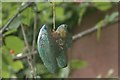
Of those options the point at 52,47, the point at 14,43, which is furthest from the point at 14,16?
the point at 52,47

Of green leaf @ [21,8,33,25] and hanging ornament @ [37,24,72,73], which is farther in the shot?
green leaf @ [21,8,33,25]

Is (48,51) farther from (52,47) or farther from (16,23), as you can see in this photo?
(16,23)

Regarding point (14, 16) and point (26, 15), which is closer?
→ point (14, 16)

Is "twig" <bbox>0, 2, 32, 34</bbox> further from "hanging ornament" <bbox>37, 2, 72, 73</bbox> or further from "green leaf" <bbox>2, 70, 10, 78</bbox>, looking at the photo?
"hanging ornament" <bbox>37, 2, 72, 73</bbox>

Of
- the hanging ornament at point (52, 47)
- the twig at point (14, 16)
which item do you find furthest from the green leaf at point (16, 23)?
the hanging ornament at point (52, 47)

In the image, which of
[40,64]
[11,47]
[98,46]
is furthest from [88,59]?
[11,47]

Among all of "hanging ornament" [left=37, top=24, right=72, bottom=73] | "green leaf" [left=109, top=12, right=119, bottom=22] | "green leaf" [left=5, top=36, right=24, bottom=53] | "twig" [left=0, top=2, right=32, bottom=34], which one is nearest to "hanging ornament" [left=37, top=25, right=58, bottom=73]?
"hanging ornament" [left=37, top=24, right=72, bottom=73]

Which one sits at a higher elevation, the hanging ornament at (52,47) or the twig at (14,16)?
the hanging ornament at (52,47)

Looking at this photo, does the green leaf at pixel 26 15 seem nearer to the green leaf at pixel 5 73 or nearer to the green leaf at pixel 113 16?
the green leaf at pixel 5 73

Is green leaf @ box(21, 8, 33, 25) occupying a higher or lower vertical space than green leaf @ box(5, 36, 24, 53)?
higher
